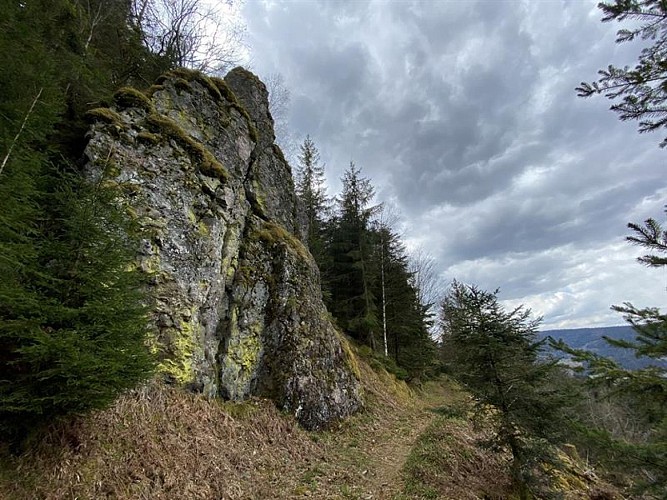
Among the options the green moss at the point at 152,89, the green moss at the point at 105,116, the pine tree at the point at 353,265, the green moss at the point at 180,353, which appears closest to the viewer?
the green moss at the point at 180,353

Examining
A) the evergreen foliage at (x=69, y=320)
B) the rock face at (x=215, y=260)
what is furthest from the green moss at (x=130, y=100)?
the evergreen foliage at (x=69, y=320)

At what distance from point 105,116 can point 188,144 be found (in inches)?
83.1

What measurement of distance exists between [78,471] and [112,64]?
584 inches

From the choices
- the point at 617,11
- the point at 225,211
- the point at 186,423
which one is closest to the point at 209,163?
the point at 225,211

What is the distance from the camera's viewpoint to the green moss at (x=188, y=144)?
9172mm

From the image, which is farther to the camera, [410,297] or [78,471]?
[410,297]

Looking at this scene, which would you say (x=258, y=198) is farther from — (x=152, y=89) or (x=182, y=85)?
(x=152, y=89)

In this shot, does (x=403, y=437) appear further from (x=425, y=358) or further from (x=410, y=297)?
(x=410, y=297)

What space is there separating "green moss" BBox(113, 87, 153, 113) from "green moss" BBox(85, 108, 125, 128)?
2.38 ft

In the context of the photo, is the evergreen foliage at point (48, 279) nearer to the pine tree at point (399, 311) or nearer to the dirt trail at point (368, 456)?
the dirt trail at point (368, 456)

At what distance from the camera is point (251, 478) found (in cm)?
605

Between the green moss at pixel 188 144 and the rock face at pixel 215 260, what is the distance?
3 cm

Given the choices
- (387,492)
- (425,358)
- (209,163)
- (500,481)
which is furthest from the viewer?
(425,358)

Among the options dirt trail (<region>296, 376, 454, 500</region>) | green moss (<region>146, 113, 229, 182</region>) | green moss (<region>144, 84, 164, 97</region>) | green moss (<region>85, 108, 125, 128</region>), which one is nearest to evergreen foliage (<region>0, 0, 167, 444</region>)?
green moss (<region>85, 108, 125, 128</region>)
